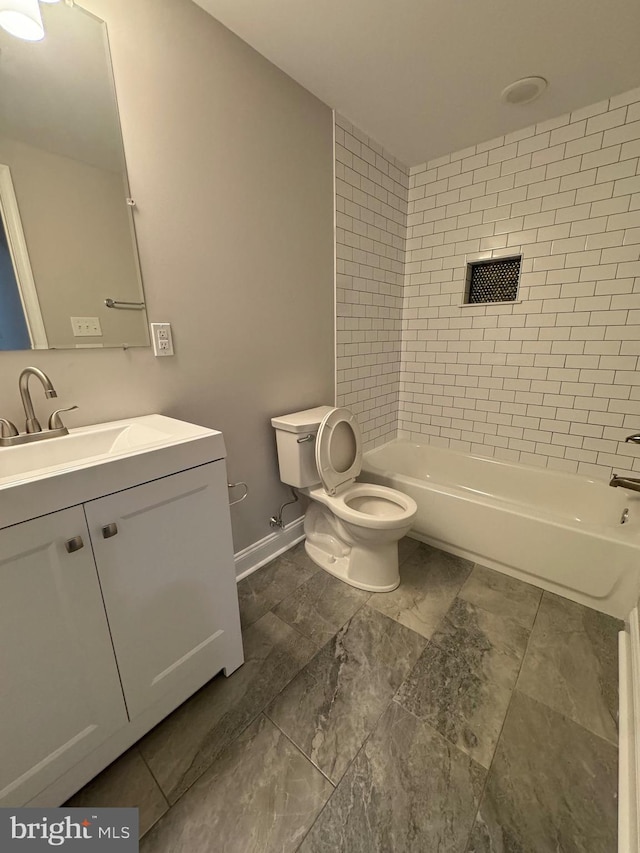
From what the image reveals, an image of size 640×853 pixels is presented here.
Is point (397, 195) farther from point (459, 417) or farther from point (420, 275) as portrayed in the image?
point (459, 417)

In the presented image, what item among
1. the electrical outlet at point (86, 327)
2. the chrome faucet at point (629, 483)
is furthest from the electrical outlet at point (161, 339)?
the chrome faucet at point (629, 483)

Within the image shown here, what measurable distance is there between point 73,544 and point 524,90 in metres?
2.60

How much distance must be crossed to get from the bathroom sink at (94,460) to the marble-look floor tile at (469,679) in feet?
3.68

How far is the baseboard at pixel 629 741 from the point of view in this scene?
0.82 meters

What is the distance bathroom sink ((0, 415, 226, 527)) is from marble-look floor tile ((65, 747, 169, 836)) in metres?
0.85

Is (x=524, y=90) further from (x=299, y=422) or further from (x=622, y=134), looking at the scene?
(x=299, y=422)

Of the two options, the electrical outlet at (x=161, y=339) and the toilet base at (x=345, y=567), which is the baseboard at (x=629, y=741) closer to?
the toilet base at (x=345, y=567)

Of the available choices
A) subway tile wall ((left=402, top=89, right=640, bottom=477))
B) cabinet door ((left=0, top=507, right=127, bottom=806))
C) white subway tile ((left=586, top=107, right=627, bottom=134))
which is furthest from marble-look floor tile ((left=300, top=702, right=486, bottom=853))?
white subway tile ((left=586, top=107, right=627, bottom=134))

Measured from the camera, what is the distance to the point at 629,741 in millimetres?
997

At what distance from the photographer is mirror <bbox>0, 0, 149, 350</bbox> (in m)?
0.94

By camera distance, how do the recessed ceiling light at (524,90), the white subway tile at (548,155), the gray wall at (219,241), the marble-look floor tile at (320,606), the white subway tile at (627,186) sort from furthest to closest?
the white subway tile at (548,155)
the white subway tile at (627,186)
the recessed ceiling light at (524,90)
the marble-look floor tile at (320,606)
the gray wall at (219,241)

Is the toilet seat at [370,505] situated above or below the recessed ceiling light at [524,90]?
below

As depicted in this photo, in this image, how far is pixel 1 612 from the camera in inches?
26.4

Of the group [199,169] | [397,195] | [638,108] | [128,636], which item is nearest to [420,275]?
Result: [397,195]
